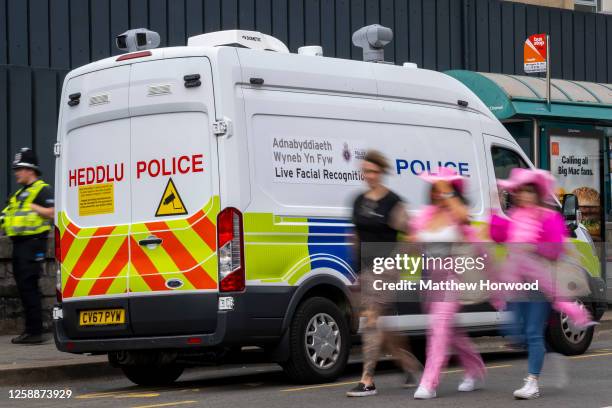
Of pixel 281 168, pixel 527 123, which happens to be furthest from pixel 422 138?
pixel 527 123

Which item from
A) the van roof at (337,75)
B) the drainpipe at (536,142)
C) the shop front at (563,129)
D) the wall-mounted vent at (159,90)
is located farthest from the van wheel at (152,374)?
the drainpipe at (536,142)

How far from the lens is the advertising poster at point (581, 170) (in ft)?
62.8

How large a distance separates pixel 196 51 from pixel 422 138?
263cm

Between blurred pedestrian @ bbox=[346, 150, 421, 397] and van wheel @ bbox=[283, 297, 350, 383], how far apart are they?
0.96 m

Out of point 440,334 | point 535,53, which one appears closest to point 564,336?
point 440,334

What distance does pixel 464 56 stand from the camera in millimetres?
22781

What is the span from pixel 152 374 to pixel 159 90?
267 cm

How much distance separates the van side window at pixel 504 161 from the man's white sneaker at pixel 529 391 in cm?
387

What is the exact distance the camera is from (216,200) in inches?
430

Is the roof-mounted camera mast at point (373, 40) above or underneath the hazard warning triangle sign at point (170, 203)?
above

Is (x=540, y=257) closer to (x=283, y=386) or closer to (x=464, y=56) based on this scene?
(x=283, y=386)

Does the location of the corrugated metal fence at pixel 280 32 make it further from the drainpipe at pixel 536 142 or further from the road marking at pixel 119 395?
the road marking at pixel 119 395

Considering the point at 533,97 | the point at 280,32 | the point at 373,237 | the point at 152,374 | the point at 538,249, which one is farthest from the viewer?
the point at 280,32

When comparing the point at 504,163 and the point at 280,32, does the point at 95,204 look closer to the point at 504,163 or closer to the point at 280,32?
the point at 504,163
